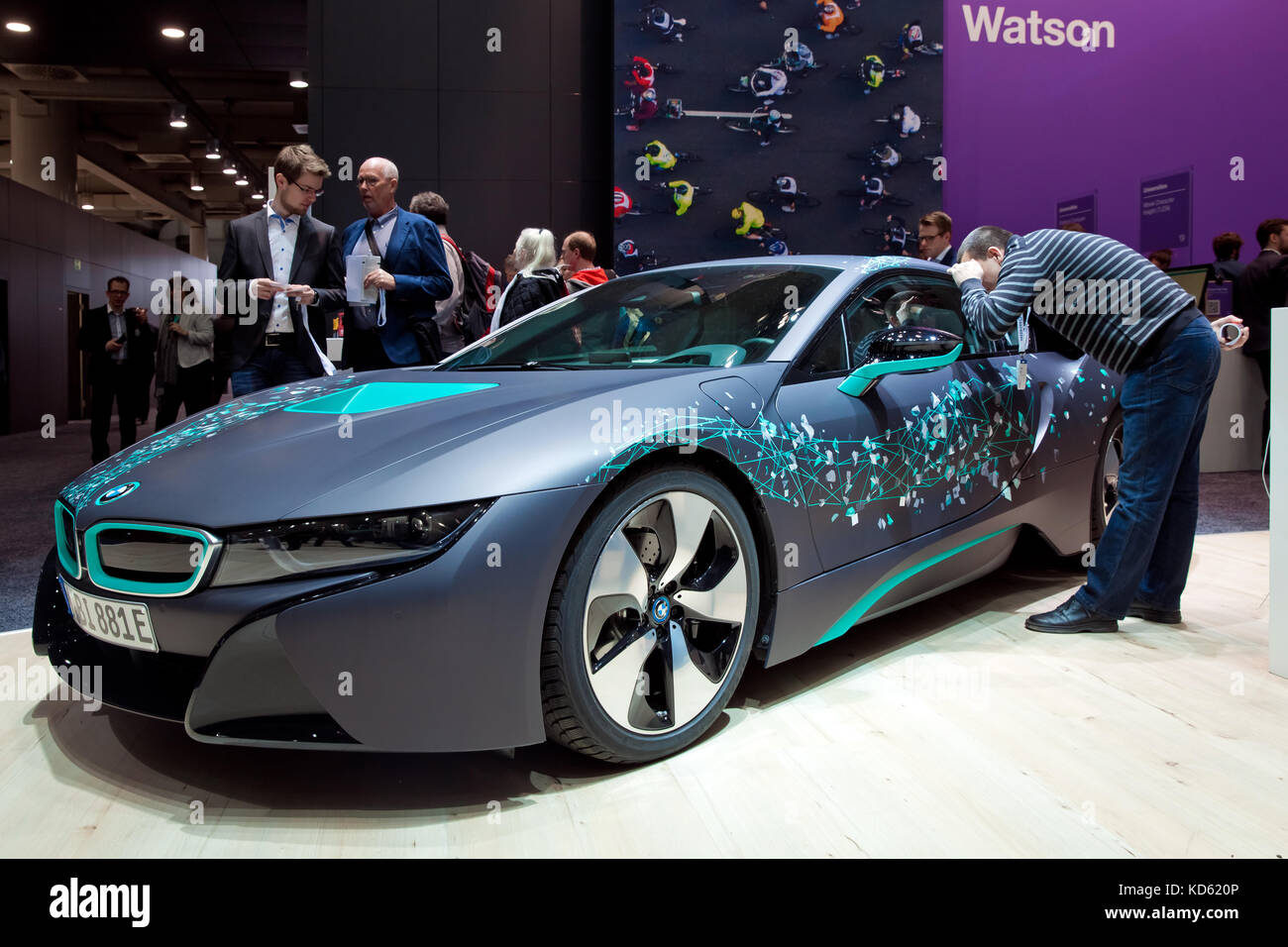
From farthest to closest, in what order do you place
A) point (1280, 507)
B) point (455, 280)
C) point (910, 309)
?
point (455, 280)
point (910, 309)
point (1280, 507)

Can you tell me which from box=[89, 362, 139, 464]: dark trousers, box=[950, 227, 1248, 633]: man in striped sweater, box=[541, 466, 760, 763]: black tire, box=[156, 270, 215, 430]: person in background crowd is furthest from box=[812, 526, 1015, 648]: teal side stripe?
box=[89, 362, 139, 464]: dark trousers

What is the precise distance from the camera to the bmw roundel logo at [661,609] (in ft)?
6.98

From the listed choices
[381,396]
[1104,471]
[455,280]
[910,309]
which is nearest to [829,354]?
[910,309]

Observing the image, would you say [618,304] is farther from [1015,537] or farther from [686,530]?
[1015,537]

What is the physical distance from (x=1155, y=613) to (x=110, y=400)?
708 cm

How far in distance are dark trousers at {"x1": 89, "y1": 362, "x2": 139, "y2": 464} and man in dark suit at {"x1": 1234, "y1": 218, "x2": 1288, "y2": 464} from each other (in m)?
8.02

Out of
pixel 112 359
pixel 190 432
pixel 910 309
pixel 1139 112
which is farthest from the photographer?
pixel 1139 112

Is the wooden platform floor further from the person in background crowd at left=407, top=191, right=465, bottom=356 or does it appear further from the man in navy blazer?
the person in background crowd at left=407, top=191, right=465, bottom=356

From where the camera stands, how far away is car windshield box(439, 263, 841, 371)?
8.59 ft

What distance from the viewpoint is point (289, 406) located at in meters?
2.39

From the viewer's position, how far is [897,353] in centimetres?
262

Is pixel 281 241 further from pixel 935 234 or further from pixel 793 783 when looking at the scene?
pixel 935 234

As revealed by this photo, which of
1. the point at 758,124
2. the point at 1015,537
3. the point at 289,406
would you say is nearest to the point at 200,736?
the point at 289,406
